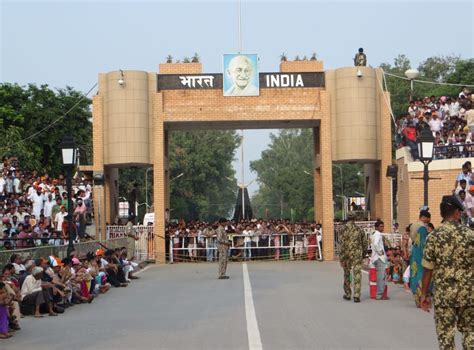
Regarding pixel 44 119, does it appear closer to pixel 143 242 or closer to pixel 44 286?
pixel 143 242

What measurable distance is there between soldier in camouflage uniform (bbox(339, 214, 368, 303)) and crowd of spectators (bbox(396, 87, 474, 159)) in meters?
11.4

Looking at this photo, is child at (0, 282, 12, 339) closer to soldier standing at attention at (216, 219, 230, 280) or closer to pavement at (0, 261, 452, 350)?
pavement at (0, 261, 452, 350)

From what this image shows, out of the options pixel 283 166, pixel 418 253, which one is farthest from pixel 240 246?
pixel 283 166

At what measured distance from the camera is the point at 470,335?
765cm

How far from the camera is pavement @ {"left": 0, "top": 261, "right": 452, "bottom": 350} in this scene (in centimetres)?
1108

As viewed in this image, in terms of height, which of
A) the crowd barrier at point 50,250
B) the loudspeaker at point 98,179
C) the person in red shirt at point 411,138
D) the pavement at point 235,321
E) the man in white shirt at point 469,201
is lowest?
the pavement at point 235,321

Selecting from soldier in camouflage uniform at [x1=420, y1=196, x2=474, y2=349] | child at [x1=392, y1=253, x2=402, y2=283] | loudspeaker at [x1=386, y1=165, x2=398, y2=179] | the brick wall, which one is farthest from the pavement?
loudspeaker at [x1=386, y1=165, x2=398, y2=179]

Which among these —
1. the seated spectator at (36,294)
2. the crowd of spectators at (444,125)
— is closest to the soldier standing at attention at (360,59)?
the crowd of spectators at (444,125)

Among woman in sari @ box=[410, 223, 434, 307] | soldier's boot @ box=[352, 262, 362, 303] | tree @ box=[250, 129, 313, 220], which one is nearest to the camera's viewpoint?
woman in sari @ box=[410, 223, 434, 307]

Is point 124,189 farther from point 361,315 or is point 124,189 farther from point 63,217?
point 361,315

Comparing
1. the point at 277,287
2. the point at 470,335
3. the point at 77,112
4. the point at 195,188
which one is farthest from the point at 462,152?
the point at 195,188

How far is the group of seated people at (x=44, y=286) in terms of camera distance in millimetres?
13109

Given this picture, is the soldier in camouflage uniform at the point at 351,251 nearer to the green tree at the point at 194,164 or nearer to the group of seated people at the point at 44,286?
the group of seated people at the point at 44,286

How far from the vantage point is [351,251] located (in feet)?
54.9
